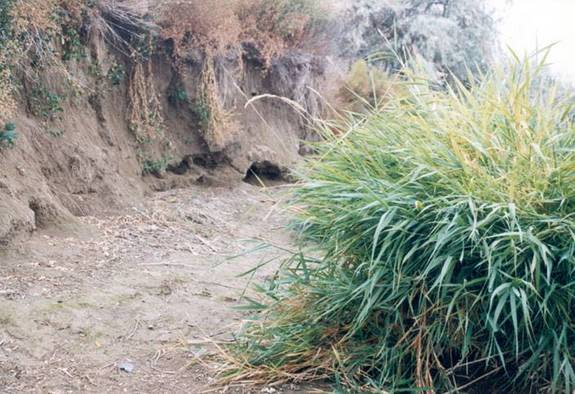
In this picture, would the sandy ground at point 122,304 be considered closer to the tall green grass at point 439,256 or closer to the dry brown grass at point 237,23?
the tall green grass at point 439,256

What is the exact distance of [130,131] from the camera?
24.7 feet

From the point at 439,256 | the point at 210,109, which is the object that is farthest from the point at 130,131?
the point at 439,256

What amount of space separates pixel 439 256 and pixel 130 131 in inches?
188

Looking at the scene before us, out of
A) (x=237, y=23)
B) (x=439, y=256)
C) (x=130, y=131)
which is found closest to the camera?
(x=439, y=256)

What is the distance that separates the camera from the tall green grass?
11.6ft

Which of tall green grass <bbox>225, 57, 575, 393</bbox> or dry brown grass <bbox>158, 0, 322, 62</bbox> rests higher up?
dry brown grass <bbox>158, 0, 322, 62</bbox>

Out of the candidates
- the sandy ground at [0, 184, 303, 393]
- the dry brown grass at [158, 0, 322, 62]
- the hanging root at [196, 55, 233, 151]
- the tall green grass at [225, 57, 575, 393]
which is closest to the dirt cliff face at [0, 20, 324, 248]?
the hanging root at [196, 55, 233, 151]

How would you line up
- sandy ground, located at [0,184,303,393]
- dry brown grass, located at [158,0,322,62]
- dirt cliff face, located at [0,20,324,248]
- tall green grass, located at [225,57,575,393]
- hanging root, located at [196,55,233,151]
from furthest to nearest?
hanging root, located at [196,55,233,151] → dry brown grass, located at [158,0,322,62] → dirt cliff face, located at [0,20,324,248] → sandy ground, located at [0,184,303,393] → tall green grass, located at [225,57,575,393]

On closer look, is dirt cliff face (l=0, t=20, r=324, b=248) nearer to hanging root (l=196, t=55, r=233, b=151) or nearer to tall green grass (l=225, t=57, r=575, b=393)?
hanging root (l=196, t=55, r=233, b=151)

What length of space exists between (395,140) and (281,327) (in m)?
1.31

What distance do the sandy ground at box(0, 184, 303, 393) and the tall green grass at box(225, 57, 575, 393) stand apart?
40 centimetres

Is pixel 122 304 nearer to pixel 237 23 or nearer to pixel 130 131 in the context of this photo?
pixel 130 131

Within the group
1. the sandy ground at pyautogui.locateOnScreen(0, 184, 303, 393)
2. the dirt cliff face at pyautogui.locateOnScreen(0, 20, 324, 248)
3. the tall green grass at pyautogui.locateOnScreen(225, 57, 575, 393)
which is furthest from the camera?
the dirt cliff face at pyautogui.locateOnScreen(0, 20, 324, 248)

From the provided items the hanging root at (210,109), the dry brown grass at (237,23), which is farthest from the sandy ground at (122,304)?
the dry brown grass at (237,23)
